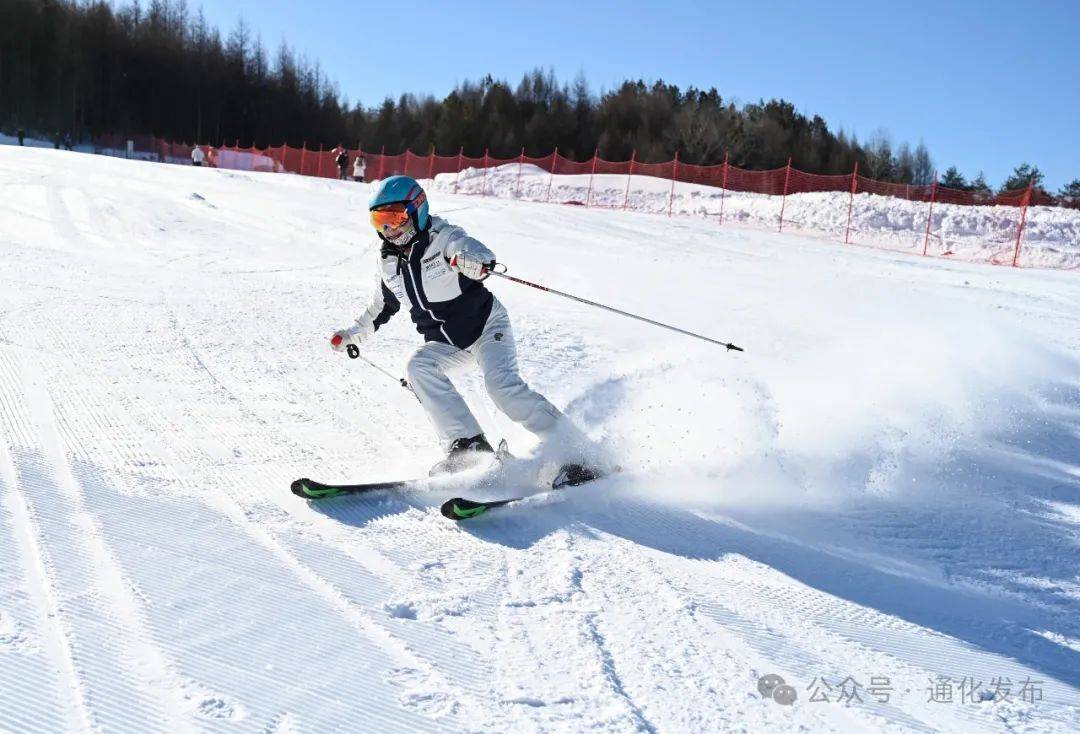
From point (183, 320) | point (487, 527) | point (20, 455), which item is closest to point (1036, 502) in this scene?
point (487, 527)

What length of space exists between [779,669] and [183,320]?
7622mm

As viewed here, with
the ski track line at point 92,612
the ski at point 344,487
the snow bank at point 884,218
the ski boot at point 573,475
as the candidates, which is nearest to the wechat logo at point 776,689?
the ski track line at point 92,612

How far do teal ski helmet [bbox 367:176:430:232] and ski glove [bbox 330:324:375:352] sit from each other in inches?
33.8

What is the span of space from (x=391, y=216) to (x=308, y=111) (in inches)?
3230

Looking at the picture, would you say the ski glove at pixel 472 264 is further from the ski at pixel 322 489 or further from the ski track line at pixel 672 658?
the ski track line at pixel 672 658

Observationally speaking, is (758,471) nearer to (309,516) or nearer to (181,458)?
(309,516)

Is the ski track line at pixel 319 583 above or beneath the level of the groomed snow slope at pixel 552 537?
beneath

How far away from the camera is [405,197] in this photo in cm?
466

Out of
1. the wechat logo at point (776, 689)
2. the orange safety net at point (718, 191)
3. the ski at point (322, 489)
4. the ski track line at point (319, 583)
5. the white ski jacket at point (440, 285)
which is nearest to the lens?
the wechat logo at point (776, 689)

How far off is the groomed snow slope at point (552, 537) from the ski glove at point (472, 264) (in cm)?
74

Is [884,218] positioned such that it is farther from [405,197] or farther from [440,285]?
[405,197]

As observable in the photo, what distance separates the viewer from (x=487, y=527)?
158 inches

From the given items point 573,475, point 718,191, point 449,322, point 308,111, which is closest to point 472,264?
point 449,322

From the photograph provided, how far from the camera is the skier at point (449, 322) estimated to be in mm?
4684
